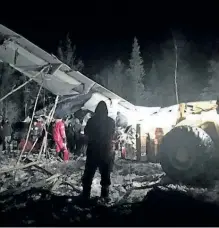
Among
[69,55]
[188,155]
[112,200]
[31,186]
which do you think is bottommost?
[112,200]

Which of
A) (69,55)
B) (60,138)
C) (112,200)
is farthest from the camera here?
(69,55)

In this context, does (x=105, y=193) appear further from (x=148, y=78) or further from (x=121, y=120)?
(x=148, y=78)

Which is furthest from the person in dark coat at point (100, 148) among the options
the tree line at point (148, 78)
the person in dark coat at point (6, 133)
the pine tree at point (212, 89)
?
the pine tree at point (212, 89)

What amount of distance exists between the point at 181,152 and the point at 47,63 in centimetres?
146

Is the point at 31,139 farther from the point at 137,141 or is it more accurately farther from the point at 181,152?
the point at 181,152

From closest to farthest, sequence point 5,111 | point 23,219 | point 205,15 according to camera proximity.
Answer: point 23,219
point 5,111
point 205,15

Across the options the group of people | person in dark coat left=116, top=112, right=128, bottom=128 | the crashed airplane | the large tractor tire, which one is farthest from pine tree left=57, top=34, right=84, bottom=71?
the large tractor tire

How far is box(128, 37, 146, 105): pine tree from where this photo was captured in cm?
371

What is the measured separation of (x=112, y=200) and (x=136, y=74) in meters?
1.19

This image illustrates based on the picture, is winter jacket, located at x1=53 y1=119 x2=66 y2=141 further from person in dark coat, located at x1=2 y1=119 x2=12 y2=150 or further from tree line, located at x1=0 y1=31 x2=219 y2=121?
person in dark coat, located at x1=2 y1=119 x2=12 y2=150

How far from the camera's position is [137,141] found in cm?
357

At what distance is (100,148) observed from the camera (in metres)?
3.47

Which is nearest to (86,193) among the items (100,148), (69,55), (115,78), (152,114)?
(100,148)

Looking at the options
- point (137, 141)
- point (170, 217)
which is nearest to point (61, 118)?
point (137, 141)
